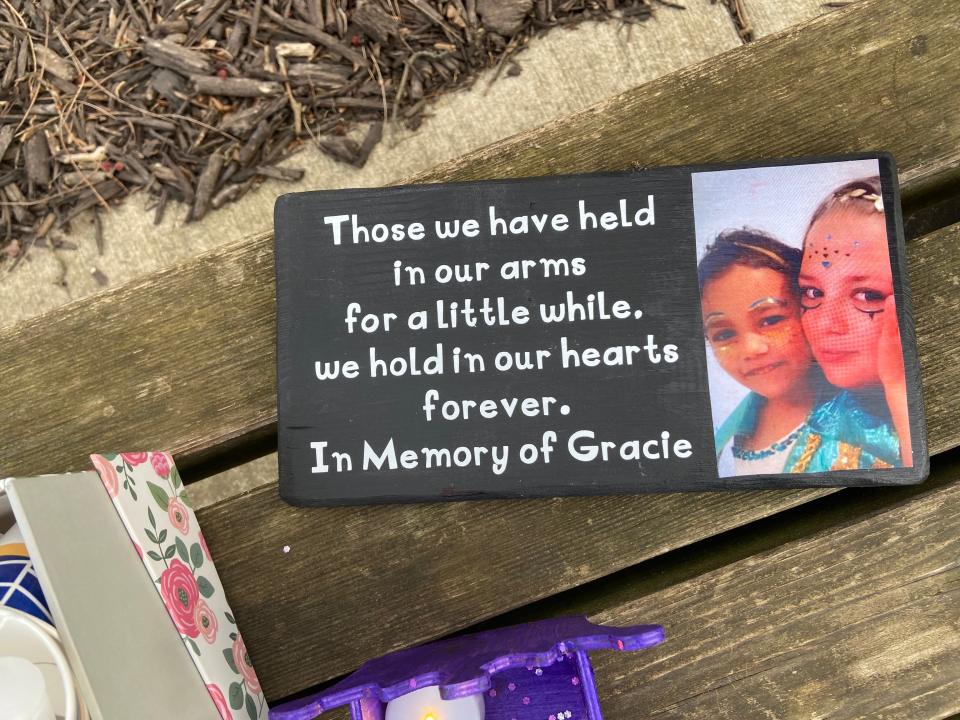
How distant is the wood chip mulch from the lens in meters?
1.22

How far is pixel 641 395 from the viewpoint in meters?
0.88

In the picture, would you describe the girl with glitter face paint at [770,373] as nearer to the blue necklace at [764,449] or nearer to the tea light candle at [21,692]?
the blue necklace at [764,449]

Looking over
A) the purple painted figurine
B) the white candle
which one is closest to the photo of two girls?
the purple painted figurine

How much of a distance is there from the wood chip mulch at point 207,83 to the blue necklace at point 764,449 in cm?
79

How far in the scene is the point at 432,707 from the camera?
755mm

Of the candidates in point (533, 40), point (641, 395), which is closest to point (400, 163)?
point (533, 40)

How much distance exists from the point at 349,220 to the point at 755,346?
561 mm

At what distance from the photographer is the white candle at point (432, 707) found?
749 mm

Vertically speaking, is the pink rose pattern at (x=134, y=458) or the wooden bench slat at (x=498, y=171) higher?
the wooden bench slat at (x=498, y=171)

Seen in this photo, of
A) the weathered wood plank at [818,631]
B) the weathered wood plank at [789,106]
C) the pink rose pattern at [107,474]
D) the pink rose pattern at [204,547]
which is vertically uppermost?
the weathered wood plank at [789,106]

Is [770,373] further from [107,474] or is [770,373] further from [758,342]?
[107,474]

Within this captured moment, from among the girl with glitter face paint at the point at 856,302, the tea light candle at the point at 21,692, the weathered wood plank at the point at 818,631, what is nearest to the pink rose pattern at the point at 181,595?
the tea light candle at the point at 21,692

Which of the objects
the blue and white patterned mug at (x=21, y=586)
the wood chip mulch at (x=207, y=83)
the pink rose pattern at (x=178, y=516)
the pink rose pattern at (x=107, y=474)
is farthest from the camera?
the wood chip mulch at (x=207, y=83)

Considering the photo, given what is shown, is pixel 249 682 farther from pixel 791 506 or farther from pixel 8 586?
pixel 791 506
